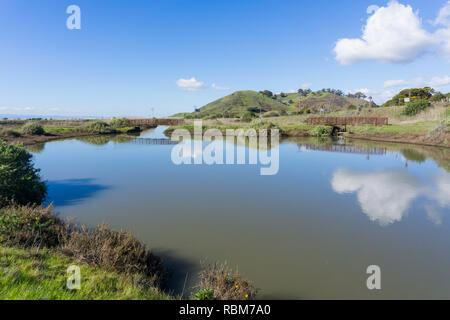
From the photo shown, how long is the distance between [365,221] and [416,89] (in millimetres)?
89510

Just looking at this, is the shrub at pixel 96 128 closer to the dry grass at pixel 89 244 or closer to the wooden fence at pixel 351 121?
the wooden fence at pixel 351 121

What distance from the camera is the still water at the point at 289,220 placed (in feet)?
22.4

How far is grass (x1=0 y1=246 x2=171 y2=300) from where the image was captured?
4195 mm

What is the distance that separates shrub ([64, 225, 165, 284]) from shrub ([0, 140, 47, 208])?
16.7ft

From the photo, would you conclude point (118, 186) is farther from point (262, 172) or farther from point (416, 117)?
point (416, 117)

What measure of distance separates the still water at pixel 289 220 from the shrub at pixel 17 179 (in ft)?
4.29

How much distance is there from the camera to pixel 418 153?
29.2 metres

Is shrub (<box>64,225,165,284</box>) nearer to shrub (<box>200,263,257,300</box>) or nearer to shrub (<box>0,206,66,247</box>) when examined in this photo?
shrub (<box>0,206,66,247</box>)

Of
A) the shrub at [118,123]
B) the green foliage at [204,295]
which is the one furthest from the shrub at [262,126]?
the green foliage at [204,295]

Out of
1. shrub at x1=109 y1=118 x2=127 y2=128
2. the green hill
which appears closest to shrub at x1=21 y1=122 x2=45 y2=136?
shrub at x1=109 y1=118 x2=127 y2=128

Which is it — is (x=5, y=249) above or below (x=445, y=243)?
above

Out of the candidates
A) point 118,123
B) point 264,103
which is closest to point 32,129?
point 118,123

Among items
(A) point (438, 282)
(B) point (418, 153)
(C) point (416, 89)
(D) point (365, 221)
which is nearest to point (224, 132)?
(B) point (418, 153)

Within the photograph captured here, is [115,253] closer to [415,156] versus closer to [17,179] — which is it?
[17,179]
